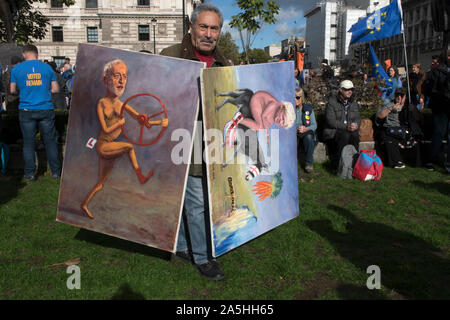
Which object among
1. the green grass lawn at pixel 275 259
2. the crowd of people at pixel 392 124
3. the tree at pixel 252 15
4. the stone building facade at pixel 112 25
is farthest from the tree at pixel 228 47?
the green grass lawn at pixel 275 259

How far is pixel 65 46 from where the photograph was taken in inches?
2087

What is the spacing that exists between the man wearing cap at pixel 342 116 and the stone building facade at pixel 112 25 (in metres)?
45.3

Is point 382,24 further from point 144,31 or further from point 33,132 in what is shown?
point 144,31

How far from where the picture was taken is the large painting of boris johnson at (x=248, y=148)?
3066 millimetres

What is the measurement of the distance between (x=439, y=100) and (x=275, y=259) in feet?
17.8

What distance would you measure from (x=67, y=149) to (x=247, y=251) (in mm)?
1965

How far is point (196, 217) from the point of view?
11.4ft

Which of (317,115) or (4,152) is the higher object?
(317,115)

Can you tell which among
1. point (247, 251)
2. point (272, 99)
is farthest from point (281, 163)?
point (247, 251)

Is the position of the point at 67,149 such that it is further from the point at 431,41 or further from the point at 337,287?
the point at 431,41

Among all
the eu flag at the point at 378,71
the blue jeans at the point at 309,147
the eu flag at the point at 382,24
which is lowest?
the blue jeans at the point at 309,147

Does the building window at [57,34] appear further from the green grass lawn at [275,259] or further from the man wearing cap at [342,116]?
the green grass lawn at [275,259]

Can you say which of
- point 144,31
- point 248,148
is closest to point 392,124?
point 248,148

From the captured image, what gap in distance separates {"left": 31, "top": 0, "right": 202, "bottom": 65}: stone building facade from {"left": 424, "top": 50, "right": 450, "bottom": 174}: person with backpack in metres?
45.6
